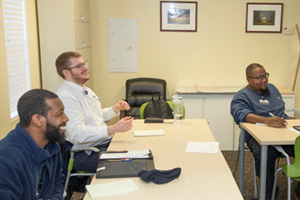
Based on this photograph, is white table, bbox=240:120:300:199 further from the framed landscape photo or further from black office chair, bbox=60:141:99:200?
the framed landscape photo

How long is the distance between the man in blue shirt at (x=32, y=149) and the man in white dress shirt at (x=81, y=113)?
0.79 meters

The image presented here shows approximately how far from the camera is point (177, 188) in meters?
1.90

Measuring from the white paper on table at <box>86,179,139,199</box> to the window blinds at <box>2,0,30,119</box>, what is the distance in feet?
6.63

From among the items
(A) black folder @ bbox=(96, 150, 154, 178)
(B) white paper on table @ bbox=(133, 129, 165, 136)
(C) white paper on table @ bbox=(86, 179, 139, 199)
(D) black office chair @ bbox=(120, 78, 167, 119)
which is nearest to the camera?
(C) white paper on table @ bbox=(86, 179, 139, 199)

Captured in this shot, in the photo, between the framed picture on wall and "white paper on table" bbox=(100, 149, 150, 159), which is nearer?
"white paper on table" bbox=(100, 149, 150, 159)

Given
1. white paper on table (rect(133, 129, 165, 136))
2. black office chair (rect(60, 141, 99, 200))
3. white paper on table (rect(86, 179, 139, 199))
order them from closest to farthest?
white paper on table (rect(86, 179, 139, 199))
black office chair (rect(60, 141, 99, 200))
white paper on table (rect(133, 129, 165, 136))

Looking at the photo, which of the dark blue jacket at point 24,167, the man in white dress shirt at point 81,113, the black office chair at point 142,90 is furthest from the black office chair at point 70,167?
the black office chair at point 142,90

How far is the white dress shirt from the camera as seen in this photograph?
9.19 feet

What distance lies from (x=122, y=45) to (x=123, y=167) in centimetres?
347

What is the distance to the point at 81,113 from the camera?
115 inches

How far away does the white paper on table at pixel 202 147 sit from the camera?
99.9 inches

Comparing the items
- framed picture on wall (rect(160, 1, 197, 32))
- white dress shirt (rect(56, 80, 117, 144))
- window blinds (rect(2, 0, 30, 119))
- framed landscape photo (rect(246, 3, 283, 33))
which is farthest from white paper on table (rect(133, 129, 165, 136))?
framed landscape photo (rect(246, 3, 283, 33))

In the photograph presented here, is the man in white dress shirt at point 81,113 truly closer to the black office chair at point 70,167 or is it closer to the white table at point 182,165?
the black office chair at point 70,167

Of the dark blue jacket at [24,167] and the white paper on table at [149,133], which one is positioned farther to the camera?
the white paper on table at [149,133]
